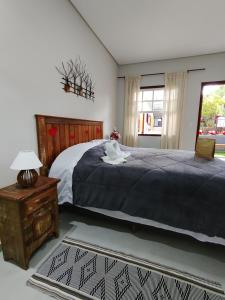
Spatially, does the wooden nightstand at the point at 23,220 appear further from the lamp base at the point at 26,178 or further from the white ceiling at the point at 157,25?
A: the white ceiling at the point at 157,25

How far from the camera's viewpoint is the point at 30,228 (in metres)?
1.33

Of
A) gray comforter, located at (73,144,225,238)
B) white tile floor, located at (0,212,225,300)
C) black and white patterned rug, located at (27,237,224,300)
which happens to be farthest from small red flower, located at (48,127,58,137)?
black and white patterned rug, located at (27,237,224,300)

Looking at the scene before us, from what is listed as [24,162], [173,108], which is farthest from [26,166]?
[173,108]

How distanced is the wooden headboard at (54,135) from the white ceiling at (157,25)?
1647 millimetres

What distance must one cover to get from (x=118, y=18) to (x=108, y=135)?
2.25m

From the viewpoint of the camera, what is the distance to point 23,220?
126 cm

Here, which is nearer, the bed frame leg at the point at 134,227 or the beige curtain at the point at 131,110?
the bed frame leg at the point at 134,227

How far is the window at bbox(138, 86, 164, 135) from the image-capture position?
13.7 ft

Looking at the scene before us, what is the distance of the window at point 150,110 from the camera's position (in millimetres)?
4172

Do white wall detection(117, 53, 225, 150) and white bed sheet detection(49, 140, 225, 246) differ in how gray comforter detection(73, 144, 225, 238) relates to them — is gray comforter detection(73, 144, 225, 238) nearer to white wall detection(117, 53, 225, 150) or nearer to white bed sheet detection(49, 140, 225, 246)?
white bed sheet detection(49, 140, 225, 246)

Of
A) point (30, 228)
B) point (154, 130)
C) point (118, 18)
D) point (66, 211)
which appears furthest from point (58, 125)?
point (154, 130)

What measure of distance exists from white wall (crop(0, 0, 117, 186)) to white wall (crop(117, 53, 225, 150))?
6.32ft

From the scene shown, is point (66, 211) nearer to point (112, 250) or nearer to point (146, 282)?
point (112, 250)

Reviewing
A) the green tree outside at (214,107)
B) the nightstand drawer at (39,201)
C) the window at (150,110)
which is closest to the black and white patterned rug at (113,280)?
the nightstand drawer at (39,201)
